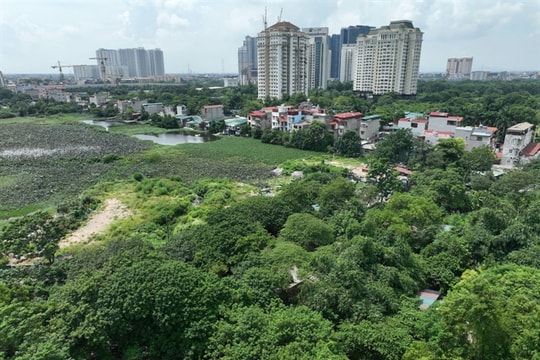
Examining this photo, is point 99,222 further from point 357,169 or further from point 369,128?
point 369,128

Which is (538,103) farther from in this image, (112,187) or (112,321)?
(112,321)

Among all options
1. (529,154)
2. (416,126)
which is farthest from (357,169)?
(529,154)

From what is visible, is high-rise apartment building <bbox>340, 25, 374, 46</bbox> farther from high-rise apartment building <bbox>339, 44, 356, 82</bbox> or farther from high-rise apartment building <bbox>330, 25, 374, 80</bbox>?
high-rise apartment building <bbox>339, 44, 356, 82</bbox>

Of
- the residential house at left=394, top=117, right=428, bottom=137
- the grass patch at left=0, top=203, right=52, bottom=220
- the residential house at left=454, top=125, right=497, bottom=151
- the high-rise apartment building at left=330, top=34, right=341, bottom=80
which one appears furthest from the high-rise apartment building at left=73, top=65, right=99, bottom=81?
the residential house at left=454, top=125, right=497, bottom=151

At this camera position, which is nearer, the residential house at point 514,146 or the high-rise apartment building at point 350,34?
the residential house at point 514,146

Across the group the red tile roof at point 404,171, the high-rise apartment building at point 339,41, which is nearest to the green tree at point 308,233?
the red tile roof at point 404,171

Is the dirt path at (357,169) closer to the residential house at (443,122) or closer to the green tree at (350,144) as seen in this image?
the green tree at (350,144)
